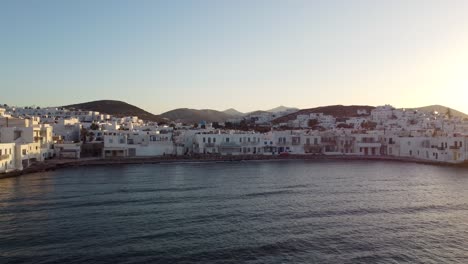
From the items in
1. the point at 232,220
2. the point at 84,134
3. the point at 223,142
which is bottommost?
the point at 232,220

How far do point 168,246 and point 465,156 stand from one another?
164ft

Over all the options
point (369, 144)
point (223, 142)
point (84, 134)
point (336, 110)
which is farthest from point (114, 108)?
point (369, 144)

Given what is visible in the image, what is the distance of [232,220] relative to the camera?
2308 cm

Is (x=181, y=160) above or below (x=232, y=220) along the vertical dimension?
above

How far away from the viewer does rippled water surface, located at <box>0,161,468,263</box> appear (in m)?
17.5

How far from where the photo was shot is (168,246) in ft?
60.0

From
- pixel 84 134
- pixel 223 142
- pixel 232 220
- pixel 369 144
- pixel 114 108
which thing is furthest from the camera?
pixel 114 108

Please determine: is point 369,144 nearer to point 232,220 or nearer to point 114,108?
point 232,220

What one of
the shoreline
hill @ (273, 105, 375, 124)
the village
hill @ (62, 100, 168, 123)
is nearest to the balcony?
the village

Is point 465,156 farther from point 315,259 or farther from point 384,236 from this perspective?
point 315,259

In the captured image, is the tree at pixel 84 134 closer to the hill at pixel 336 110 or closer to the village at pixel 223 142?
the village at pixel 223 142

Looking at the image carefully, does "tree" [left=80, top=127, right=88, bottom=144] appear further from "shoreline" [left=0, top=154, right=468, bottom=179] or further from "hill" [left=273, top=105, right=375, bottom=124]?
"hill" [left=273, top=105, right=375, bottom=124]

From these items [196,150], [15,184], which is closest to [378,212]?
[15,184]

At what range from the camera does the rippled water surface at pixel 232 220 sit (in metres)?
17.5
